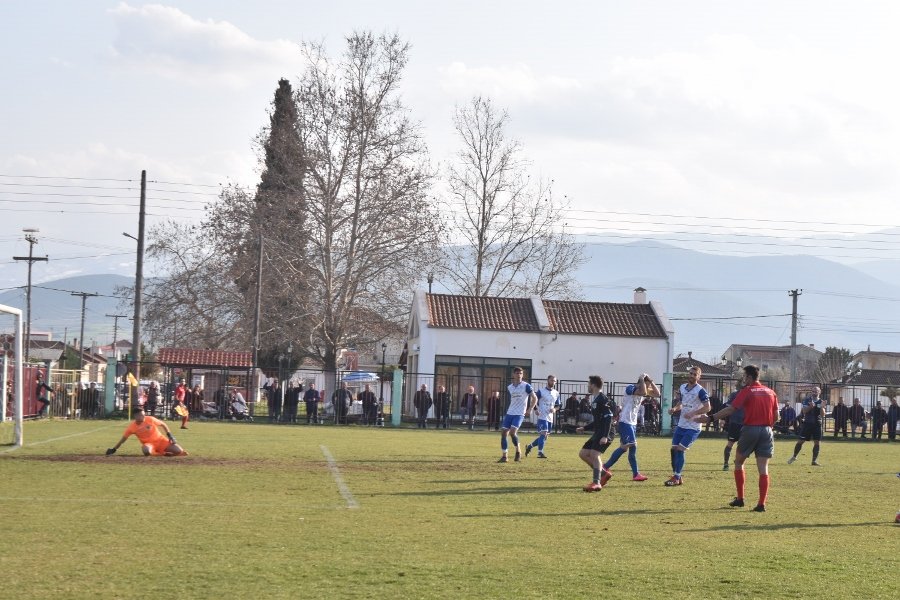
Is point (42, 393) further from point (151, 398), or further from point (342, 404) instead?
point (342, 404)

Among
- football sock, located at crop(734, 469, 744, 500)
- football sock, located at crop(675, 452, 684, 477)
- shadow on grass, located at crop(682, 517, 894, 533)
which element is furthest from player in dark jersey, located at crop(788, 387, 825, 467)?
shadow on grass, located at crop(682, 517, 894, 533)

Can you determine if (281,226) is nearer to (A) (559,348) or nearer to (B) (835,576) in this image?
(A) (559,348)

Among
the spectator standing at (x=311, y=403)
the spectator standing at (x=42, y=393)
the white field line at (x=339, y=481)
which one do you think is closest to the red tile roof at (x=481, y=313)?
the spectator standing at (x=311, y=403)

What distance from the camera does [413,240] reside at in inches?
2052

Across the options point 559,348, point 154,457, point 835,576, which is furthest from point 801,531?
point 559,348

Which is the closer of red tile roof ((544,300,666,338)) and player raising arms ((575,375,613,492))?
player raising arms ((575,375,613,492))

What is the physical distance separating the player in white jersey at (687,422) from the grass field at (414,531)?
38cm

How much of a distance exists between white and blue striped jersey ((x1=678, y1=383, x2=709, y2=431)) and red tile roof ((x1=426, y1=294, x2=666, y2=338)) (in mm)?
28776

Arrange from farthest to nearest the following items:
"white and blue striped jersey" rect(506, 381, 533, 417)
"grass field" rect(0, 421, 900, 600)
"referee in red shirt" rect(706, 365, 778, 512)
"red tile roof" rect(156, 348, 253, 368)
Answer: "red tile roof" rect(156, 348, 253, 368)
"white and blue striped jersey" rect(506, 381, 533, 417)
"referee in red shirt" rect(706, 365, 778, 512)
"grass field" rect(0, 421, 900, 600)

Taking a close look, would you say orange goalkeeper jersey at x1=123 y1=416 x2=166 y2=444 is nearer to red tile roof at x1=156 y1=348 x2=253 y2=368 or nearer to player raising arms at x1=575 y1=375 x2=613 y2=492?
player raising arms at x1=575 y1=375 x2=613 y2=492

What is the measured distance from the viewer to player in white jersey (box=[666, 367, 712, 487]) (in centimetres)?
1880

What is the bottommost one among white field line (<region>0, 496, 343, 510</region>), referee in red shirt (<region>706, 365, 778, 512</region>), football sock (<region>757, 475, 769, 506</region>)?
white field line (<region>0, 496, 343, 510</region>)

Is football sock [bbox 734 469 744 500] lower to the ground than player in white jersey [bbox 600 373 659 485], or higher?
lower

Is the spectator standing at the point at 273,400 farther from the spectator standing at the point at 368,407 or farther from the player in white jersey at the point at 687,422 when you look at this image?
the player in white jersey at the point at 687,422
